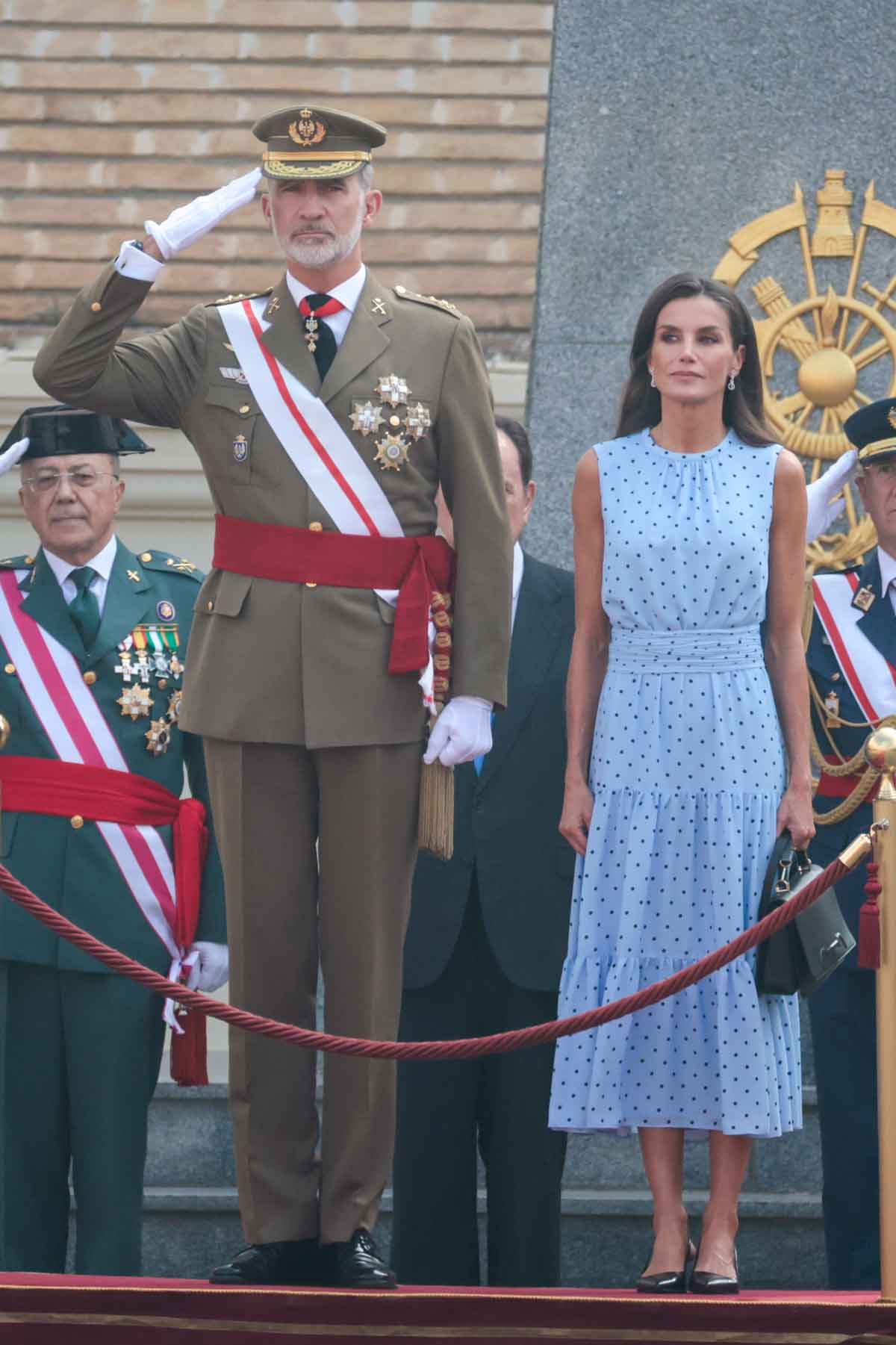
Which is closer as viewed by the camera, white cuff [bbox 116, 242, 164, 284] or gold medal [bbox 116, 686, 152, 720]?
white cuff [bbox 116, 242, 164, 284]

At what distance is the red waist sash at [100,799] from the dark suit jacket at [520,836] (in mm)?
400

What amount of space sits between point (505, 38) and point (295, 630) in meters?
3.87

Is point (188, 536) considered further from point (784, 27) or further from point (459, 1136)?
point (459, 1136)

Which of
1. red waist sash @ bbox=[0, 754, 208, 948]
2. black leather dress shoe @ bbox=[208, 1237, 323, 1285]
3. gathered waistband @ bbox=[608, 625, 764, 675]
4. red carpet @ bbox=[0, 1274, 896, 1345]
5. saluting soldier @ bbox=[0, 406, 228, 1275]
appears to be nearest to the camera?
red carpet @ bbox=[0, 1274, 896, 1345]

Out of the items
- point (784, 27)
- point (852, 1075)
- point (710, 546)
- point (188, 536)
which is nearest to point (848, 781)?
point (852, 1075)

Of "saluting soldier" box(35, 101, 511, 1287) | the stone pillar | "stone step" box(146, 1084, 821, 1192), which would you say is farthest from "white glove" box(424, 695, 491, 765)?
the stone pillar

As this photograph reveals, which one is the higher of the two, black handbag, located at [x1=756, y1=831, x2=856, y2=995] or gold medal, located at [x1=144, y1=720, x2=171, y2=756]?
gold medal, located at [x1=144, y1=720, x2=171, y2=756]

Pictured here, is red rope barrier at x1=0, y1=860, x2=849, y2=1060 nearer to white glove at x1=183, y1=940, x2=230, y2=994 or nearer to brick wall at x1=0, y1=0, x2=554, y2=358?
white glove at x1=183, y1=940, x2=230, y2=994

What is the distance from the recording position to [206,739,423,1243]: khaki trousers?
13.0 feet

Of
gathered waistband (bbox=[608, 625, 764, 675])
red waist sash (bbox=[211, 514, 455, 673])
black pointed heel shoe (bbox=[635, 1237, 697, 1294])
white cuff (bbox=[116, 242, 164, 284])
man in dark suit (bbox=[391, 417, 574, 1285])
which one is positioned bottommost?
black pointed heel shoe (bbox=[635, 1237, 697, 1294])

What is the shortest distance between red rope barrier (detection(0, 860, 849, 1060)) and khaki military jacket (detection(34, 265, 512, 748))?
1.28 ft

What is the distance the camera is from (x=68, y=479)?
472 cm

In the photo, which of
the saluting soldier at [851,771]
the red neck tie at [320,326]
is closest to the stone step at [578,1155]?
the saluting soldier at [851,771]

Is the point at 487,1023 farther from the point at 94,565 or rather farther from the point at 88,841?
the point at 94,565
